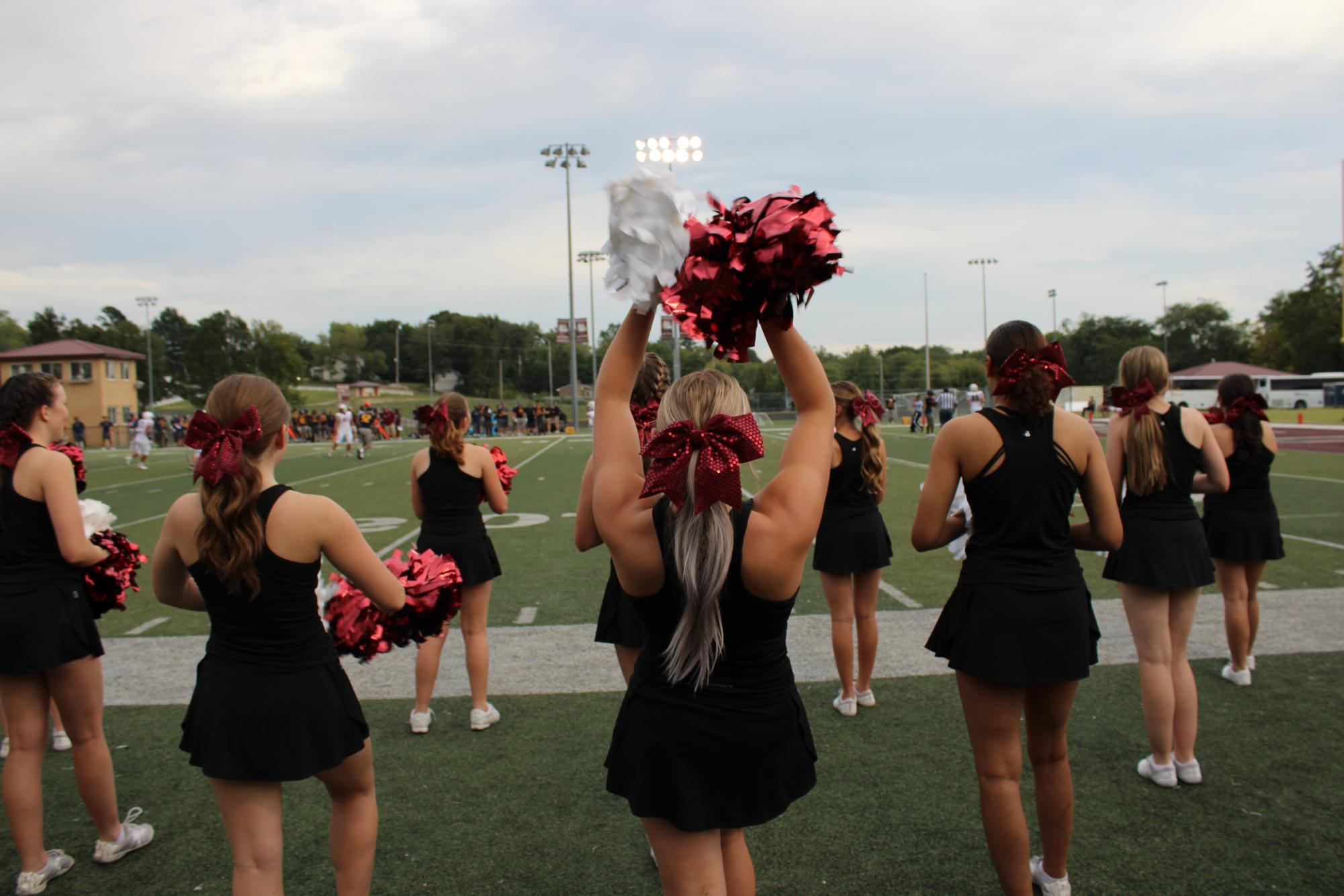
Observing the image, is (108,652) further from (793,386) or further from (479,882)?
(793,386)

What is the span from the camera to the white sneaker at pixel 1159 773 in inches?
142

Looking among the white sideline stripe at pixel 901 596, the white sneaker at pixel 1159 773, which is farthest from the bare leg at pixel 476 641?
the white sideline stripe at pixel 901 596

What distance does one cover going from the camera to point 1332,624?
5.80 m

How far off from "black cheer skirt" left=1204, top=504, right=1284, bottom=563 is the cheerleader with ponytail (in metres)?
4.57

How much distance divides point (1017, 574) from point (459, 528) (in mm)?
2926

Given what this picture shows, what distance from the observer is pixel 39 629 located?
301 centimetres

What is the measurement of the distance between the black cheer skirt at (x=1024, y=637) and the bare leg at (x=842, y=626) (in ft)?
5.93

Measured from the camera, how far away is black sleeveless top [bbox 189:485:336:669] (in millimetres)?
2230

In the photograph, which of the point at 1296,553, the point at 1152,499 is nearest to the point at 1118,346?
the point at 1296,553

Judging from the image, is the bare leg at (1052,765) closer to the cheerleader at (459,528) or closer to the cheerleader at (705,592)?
the cheerleader at (705,592)

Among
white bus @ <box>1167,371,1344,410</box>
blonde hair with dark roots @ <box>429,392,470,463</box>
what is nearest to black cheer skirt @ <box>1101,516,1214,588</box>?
blonde hair with dark roots @ <box>429,392,470,463</box>

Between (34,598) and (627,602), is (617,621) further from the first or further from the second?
(34,598)

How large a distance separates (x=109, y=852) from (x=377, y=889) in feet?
3.65

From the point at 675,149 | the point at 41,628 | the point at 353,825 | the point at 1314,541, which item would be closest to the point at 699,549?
the point at 353,825
